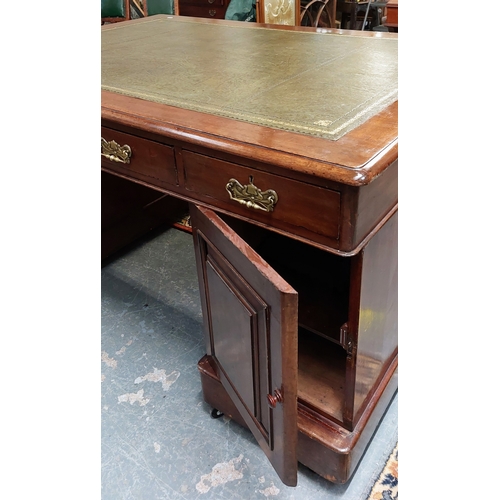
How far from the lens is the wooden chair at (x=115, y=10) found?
6.52 feet

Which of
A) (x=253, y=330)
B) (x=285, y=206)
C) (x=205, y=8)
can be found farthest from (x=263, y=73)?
(x=205, y=8)

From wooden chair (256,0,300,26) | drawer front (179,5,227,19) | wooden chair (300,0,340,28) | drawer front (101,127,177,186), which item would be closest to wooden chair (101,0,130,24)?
wooden chair (256,0,300,26)

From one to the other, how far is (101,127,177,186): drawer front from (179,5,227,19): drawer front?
2.44 metres

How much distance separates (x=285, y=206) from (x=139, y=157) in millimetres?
331

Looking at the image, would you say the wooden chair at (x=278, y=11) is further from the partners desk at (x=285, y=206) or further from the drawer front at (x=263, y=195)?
the drawer front at (x=263, y=195)

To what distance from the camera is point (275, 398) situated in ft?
2.22

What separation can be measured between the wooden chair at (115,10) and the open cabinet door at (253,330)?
1565 millimetres

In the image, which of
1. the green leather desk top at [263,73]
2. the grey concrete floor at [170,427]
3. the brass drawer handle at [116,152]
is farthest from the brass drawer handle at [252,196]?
the grey concrete floor at [170,427]

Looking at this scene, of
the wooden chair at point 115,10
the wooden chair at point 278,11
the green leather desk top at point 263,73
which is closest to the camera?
the green leather desk top at point 263,73

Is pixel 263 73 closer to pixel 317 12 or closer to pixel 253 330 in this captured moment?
pixel 253 330

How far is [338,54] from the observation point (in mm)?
1072

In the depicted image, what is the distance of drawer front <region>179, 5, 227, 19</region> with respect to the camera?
2.99 meters

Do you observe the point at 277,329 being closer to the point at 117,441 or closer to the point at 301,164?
the point at 301,164

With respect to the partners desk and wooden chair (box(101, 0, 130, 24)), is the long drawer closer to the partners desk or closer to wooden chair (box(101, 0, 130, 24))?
wooden chair (box(101, 0, 130, 24))
